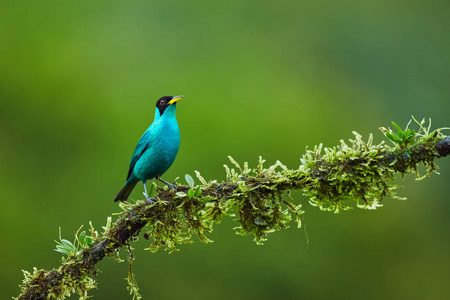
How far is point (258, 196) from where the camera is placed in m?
3.11

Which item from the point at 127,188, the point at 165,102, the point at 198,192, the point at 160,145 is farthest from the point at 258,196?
the point at 127,188

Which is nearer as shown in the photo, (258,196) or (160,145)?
(258,196)

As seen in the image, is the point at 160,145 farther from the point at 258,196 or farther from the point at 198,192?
the point at 258,196

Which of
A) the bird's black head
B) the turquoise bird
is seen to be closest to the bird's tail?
the turquoise bird

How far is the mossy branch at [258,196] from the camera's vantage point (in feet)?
9.55

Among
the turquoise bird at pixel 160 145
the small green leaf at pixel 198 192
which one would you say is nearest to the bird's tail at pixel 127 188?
the turquoise bird at pixel 160 145

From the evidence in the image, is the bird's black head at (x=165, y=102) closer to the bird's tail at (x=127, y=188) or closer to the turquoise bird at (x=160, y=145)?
the turquoise bird at (x=160, y=145)

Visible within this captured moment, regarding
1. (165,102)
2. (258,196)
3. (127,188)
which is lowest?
(258,196)

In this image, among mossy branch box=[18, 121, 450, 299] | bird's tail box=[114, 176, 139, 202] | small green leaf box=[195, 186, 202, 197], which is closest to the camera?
mossy branch box=[18, 121, 450, 299]

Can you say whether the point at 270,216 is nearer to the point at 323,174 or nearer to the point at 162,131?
the point at 323,174

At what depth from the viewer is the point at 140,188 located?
26.1ft

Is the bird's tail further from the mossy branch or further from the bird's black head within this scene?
the mossy branch

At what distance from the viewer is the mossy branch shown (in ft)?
9.55

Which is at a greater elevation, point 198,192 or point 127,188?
point 127,188
